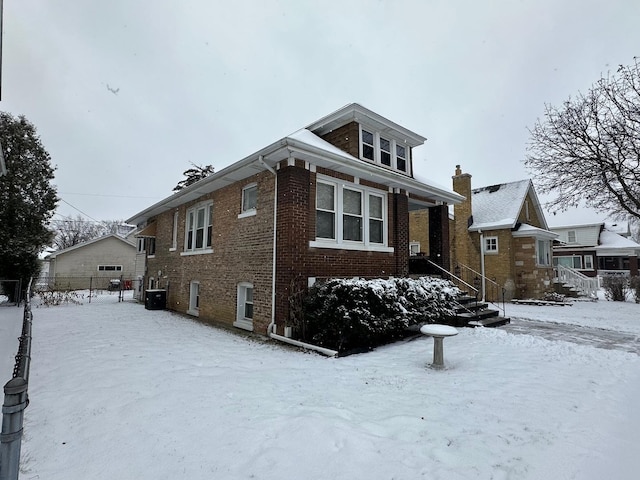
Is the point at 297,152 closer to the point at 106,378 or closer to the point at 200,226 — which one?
the point at 106,378

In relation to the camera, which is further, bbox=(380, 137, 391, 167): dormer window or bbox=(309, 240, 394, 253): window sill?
bbox=(380, 137, 391, 167): dormer window

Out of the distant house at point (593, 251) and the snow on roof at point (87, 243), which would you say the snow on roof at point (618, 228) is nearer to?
the distant house at point (593, 251)

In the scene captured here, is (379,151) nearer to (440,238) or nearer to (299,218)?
(440,238)

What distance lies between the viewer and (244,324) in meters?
8.82

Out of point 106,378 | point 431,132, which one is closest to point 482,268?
point 106,378

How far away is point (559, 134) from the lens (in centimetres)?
1412

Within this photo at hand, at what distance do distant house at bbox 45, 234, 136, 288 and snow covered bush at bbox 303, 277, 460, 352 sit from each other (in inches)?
1149

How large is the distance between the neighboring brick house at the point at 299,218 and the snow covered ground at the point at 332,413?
2211mm

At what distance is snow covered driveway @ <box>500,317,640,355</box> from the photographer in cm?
723

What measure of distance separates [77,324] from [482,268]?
59.1 feet

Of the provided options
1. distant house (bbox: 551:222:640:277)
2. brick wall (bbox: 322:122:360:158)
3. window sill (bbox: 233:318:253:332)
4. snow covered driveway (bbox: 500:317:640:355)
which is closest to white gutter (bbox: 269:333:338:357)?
window sill (bbox: 233:318:253:332)

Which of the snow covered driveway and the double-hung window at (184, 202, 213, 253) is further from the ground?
the double-hung window at (184, 202, 213, 253)

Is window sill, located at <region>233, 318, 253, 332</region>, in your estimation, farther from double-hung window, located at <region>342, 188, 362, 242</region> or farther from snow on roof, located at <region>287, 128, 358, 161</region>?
snow on roof, located at <region>287, 128, 358, 161</region>

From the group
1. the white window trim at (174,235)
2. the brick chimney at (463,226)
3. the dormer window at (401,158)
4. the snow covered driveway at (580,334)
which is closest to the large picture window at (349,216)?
the dormer window at (401,158)
